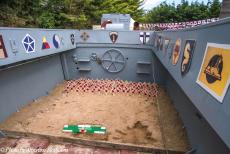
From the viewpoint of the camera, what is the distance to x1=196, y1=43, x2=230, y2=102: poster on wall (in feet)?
A: 3.50

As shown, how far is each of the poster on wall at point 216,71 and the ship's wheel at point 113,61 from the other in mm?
3920

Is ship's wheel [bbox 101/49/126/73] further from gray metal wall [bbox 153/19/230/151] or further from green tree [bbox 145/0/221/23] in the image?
green tree [bbox 145/0/221/23]

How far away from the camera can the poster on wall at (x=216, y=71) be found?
1.07m

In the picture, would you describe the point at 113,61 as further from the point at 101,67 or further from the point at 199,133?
the point at 199,133

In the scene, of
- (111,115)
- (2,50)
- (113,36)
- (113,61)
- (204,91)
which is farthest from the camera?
(113,61)

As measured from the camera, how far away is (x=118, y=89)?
4.76 m

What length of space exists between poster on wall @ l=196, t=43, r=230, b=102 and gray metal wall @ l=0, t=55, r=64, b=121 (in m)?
2.99

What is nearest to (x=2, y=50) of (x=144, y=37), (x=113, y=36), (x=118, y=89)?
(x=118, y=89)

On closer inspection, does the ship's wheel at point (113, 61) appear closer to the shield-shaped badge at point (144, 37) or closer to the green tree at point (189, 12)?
the shield-shaped badge at point (144, 37)

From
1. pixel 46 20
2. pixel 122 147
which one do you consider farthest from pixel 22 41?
pixel 46 20

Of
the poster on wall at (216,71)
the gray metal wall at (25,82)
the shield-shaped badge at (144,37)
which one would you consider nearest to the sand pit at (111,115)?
the gray metal wall at (25,82)

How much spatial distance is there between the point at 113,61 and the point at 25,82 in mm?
2338

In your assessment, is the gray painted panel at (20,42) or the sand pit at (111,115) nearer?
the gray painted panel at (20,42)

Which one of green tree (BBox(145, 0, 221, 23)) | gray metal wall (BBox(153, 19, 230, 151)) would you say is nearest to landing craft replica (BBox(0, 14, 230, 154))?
gray metal wall (BBox(153, 19, 230, 151))
